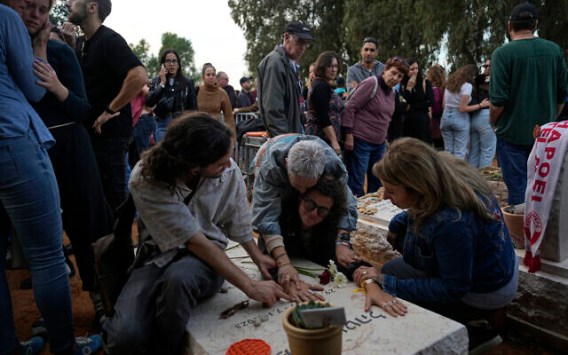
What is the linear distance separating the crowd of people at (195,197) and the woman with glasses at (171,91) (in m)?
2.50

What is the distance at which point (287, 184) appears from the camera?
2.69m

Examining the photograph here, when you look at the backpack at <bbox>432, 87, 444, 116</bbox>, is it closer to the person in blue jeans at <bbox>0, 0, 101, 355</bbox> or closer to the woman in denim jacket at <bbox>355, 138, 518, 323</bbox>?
the woman in denim jacket at <bbox>355, 138, 518, 323</bbox>

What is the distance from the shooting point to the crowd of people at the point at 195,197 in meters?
1.98

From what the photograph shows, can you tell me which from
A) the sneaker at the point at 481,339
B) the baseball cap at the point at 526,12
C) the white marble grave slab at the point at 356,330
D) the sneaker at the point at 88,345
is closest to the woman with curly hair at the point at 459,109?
the baseball cap at the point at 526,12

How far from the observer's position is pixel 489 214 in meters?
2.07

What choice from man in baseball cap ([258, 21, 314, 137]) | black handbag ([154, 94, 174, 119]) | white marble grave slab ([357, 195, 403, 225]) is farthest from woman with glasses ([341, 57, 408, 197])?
black handbag ([154, 94, 174, 119])

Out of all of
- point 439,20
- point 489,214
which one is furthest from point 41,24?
point 439,20

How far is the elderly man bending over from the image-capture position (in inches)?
92.4

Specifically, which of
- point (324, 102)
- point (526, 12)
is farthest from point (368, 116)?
point (526, 12)

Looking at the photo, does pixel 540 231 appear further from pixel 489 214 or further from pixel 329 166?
pixel 329 166

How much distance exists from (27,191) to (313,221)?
4.59 ft

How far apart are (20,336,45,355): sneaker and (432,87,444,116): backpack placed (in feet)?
20.0

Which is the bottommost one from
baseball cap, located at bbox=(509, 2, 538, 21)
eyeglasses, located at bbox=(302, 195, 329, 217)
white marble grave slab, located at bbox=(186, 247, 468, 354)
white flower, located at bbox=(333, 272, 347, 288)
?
white marble grave slab, located at bbox=(186, 247, 468, 354)

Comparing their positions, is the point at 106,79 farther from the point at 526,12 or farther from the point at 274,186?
the point at 526,12
